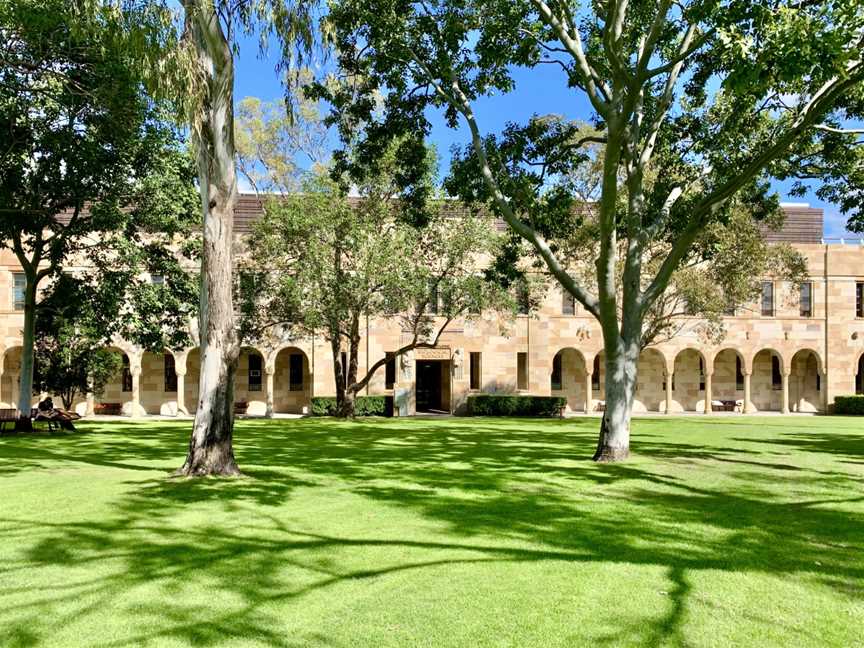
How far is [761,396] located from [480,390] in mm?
16847

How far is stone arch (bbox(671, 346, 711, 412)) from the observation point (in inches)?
1555

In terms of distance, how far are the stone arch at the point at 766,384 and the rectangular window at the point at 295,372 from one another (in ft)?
83.2

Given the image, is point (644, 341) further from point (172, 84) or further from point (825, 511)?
point (172, 84)

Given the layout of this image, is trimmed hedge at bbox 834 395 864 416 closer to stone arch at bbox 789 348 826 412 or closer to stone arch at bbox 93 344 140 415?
stone arch at bbox 789 348 826 412

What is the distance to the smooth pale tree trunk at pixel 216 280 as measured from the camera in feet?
38.4

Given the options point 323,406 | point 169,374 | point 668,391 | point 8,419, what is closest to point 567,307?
point 668,391

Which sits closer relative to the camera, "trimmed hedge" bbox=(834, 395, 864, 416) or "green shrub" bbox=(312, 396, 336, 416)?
"green shrub" bbox=(312, 396, 336, 416)

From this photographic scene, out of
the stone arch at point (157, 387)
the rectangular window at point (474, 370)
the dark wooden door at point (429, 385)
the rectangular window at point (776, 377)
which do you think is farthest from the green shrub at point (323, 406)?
the rectangular window at point (776, 377)

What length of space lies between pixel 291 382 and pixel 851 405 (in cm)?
2967

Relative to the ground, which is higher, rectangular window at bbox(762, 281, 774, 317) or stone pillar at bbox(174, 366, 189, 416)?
rectangular window at bbox(762, 281, 774, 317)

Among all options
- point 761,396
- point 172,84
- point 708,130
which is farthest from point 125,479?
point 761,396

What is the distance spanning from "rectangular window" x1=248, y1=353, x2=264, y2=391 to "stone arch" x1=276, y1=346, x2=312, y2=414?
80cm

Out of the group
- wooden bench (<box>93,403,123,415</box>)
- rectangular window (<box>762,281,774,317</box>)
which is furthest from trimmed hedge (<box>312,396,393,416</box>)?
rectangular window (<box>762,281,774,317</box>)

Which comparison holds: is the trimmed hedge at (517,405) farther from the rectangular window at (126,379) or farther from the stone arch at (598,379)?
the rectangular window at (126,379)
